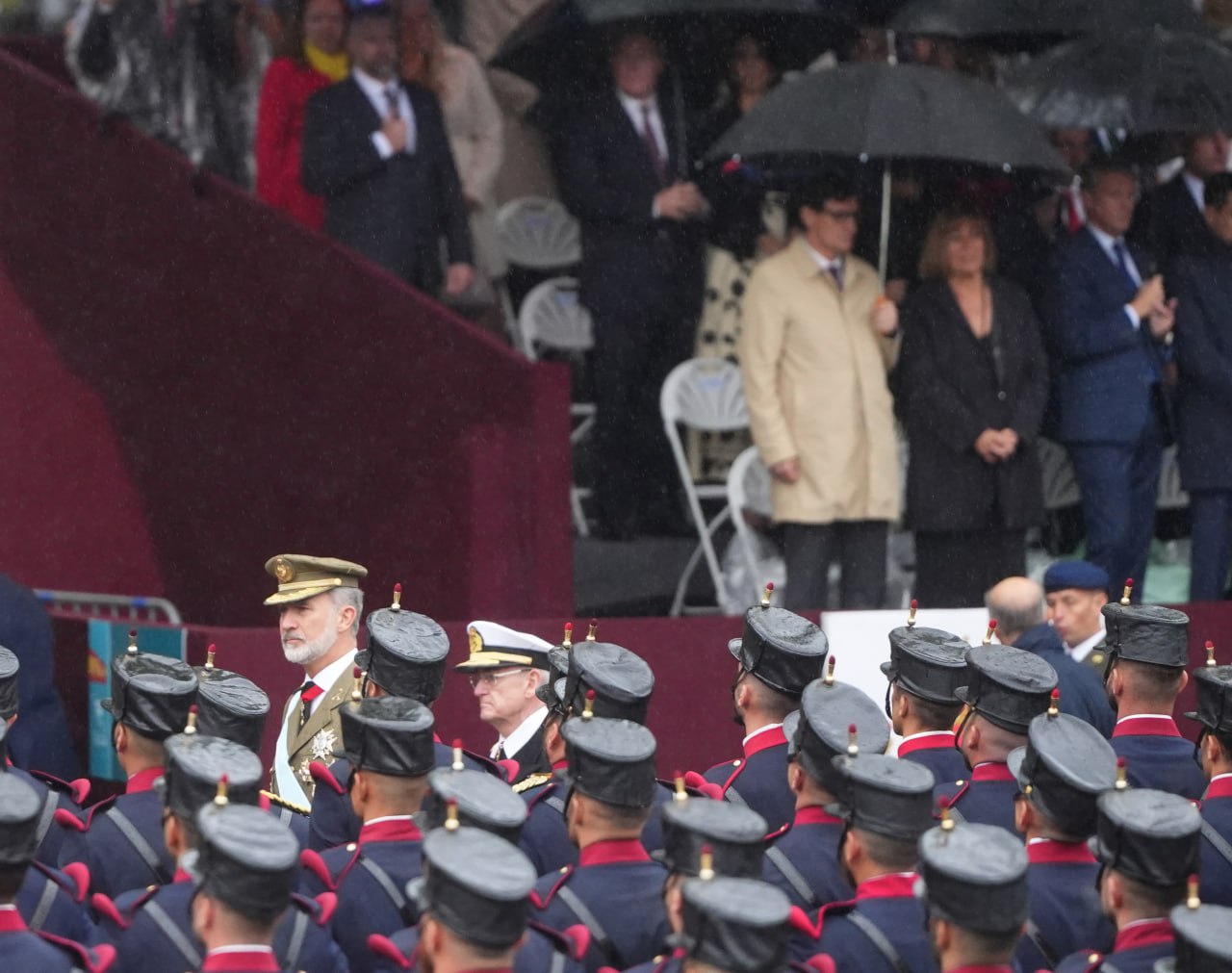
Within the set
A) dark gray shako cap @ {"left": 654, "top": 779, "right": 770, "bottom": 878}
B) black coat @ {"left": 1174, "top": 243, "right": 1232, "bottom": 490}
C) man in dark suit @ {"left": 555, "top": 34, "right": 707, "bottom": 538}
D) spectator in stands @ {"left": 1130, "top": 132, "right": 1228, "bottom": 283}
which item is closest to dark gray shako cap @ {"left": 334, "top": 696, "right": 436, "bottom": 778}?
dark gray shako cap @ {"left": 654, "top": 779, "right": 770, "bottom": 878}

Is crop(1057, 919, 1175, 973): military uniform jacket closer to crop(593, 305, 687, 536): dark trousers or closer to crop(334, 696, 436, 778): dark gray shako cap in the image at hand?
crop(334, 696, 436, 778): dark gray shako cap

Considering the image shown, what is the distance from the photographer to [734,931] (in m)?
5.12

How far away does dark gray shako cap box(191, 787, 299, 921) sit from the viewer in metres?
5.22

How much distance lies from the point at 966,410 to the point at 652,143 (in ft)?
6.16

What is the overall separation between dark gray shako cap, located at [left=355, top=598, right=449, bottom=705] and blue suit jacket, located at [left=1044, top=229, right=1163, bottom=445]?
4.43 m

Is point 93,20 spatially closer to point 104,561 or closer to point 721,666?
point 104,561

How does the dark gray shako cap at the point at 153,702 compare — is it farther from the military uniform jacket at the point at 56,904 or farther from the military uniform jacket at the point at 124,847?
the military uniform jacket at the point at 56,904

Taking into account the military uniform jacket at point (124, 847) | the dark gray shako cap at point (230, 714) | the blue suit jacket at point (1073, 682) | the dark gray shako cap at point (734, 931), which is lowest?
the blue suit jacket at point (1073, 682)

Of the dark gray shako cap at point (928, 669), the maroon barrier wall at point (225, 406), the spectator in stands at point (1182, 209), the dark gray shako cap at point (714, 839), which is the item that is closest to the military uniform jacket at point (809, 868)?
the dark gray shako cap at point (714, 839)

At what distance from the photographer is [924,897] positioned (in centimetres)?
551

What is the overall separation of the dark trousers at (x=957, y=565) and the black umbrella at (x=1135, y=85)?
1.80 metres

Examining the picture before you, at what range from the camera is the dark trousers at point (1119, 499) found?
1125cm

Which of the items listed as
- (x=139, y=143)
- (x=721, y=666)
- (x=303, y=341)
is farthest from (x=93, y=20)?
(x=721, y=666)

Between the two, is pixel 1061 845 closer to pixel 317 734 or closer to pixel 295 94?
pixel 317 734
